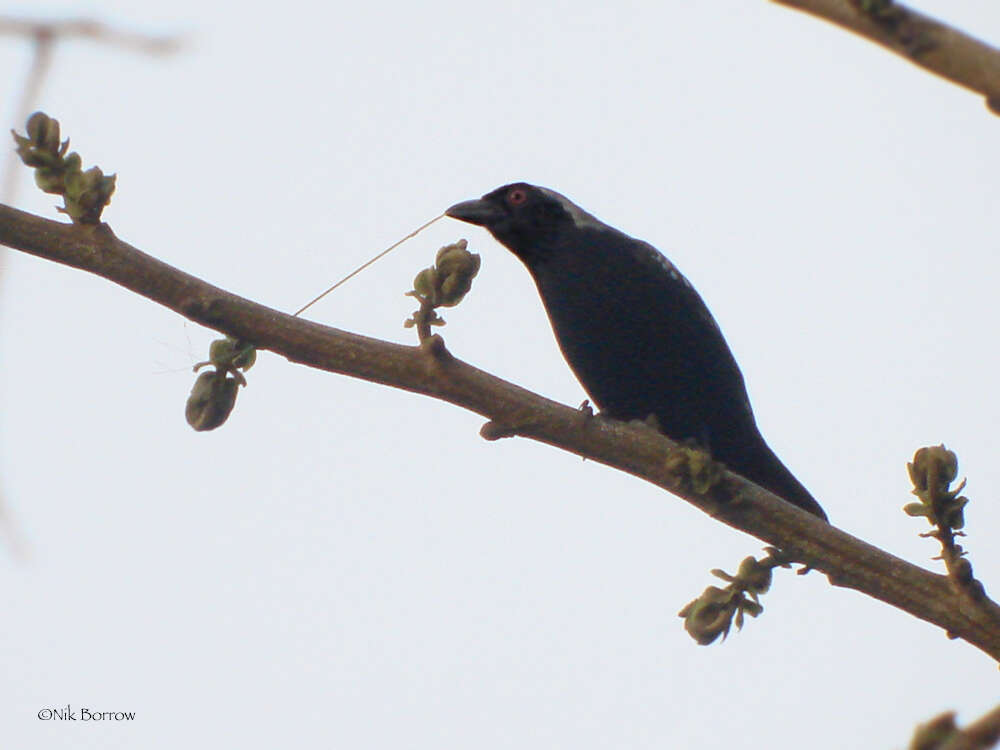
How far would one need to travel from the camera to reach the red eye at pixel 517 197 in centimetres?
563

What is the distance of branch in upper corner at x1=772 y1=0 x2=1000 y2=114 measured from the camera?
171 cm

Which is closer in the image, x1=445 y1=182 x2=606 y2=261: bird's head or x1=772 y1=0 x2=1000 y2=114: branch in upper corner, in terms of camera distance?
x1=772 y1=0 x2=1000 y2=114: branch in upper corner

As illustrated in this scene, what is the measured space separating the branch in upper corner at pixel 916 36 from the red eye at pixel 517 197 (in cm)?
388

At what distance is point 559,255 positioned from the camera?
525cm

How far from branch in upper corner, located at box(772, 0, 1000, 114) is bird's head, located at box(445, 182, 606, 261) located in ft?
11.8

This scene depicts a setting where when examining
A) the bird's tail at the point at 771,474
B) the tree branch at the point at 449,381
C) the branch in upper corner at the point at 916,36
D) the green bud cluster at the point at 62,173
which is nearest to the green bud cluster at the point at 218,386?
the tree branch at the point at 449,381

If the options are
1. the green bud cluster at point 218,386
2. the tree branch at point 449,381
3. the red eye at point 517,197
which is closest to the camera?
the tree branch at point 449,381

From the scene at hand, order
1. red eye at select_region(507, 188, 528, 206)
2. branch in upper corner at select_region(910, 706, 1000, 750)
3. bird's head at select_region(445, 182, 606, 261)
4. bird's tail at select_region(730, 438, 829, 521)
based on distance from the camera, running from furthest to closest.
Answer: red eye at select_region(507, 188, 528, 206), bird's head at select_region(445, 182, 606, 261), bird's tail at select_region(730, 438, 829, 521), branch in upper corner at select_region(910, 706, 1000, 750)

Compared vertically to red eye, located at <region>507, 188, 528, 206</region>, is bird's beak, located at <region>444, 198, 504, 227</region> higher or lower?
lower

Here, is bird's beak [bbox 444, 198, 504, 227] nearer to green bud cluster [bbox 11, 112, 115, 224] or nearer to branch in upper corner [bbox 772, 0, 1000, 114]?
green bud cluster [bbox 11, 112, 115, 224]

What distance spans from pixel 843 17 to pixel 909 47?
0.10 meters

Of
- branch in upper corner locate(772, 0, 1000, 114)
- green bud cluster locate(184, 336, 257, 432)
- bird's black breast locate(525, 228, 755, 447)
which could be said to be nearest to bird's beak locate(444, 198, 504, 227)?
bird's black breast locate(525, 228, 755, 447)

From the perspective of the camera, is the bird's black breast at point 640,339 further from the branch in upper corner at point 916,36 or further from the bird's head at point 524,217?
the branch in upper corner at point 916,36

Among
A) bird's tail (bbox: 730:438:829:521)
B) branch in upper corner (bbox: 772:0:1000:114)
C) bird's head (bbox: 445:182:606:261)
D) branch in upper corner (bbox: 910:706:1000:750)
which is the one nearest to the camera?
branch in upper corner (bbox: 910:706:1000:750)
